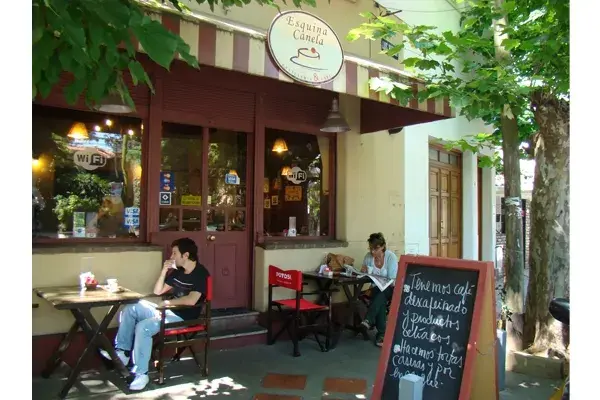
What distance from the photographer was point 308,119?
7.15m

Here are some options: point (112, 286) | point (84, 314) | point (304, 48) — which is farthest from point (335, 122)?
point (84, 314)

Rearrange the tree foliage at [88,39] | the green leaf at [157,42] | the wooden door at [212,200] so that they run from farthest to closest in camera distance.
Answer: the wooden door at [212,200]
the green leaf at [157,42]
the tree foliage at [88,39]

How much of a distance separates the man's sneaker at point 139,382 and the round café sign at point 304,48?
3.06 m

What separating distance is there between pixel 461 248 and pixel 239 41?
26.9ft

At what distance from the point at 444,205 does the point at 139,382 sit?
7534 millimetres

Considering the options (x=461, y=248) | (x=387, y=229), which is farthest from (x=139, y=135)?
(x=461, y=248)

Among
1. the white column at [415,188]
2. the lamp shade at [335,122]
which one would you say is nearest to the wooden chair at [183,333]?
the lamp shade at [335,122]

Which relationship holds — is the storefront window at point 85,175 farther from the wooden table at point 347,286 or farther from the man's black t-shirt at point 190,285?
the wooden table at point 347,286

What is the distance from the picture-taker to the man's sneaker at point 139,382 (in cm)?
454

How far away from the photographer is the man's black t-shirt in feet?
16.6

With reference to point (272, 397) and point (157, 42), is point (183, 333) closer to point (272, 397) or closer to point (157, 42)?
point (272, 397)

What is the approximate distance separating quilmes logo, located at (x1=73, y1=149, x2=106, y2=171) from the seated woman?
340 centimetres

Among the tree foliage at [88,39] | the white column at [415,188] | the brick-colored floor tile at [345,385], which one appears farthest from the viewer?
the white column at [415,188]

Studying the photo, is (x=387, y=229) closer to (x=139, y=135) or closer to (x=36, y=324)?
(x=139, y=135)
